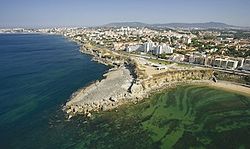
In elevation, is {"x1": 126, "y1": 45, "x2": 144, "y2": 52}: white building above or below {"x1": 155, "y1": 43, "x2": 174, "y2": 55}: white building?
below

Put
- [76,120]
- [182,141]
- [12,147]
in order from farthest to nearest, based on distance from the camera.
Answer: [76,120] → [182,141] → [12,147]

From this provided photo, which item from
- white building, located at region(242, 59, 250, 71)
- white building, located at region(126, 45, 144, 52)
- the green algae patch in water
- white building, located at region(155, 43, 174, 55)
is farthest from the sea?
white building, located at region(126, 45, 144, 52)

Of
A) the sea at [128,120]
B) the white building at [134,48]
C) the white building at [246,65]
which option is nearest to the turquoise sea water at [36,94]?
the sea at [128,120]

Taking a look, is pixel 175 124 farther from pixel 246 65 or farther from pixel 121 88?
pixel 246 65

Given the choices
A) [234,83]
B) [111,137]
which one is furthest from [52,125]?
[234,83]

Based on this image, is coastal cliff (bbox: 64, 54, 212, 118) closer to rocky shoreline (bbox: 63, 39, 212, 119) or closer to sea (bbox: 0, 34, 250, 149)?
rocky shoreline (bbox: 63, 39, 212, 119)

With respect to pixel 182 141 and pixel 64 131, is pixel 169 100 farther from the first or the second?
pixel 64 131
